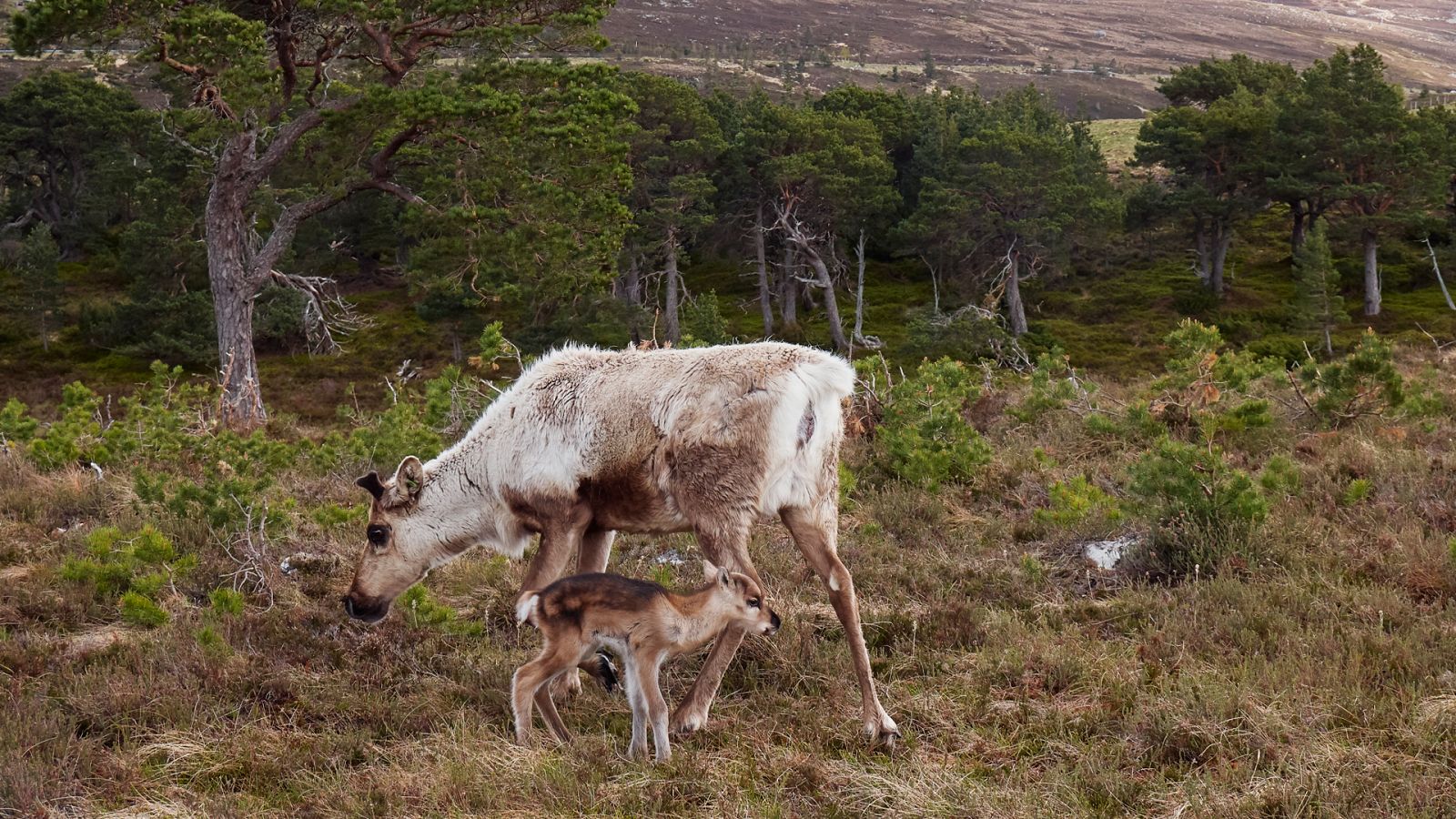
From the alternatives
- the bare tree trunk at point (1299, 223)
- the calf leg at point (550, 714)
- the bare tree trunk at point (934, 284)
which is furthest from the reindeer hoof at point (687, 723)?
the bare tree trunk at point (1299, 223)

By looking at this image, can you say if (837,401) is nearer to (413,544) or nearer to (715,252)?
(413,544)

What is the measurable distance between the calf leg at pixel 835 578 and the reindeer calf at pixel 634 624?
0.51m

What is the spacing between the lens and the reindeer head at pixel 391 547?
625cm

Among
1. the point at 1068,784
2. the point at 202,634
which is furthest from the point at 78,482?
the point at 1068,784

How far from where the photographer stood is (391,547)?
628 centimetres

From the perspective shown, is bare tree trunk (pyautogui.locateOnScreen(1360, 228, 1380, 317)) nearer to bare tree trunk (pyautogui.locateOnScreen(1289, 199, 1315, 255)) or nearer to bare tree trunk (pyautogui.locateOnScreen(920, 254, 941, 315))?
bare tree trunk (pyautogui.locateOnScreen(1289, 199, 1315, 255))

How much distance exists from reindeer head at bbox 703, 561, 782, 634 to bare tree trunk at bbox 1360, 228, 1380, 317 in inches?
2029

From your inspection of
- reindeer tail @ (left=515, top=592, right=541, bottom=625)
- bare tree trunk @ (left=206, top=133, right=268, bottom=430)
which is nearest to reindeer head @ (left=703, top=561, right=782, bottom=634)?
reindeer tail @ (left=515, top=592, right=541, bottom=625)

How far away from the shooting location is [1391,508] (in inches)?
311

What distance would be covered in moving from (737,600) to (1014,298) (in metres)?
46.1

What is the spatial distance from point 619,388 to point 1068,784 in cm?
283

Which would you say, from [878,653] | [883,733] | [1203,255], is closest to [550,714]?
[883,733]

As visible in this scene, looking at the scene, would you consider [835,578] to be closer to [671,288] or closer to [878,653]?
[878,653]

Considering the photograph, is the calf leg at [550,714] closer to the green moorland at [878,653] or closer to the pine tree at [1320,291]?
the green moorland at [878,653]
